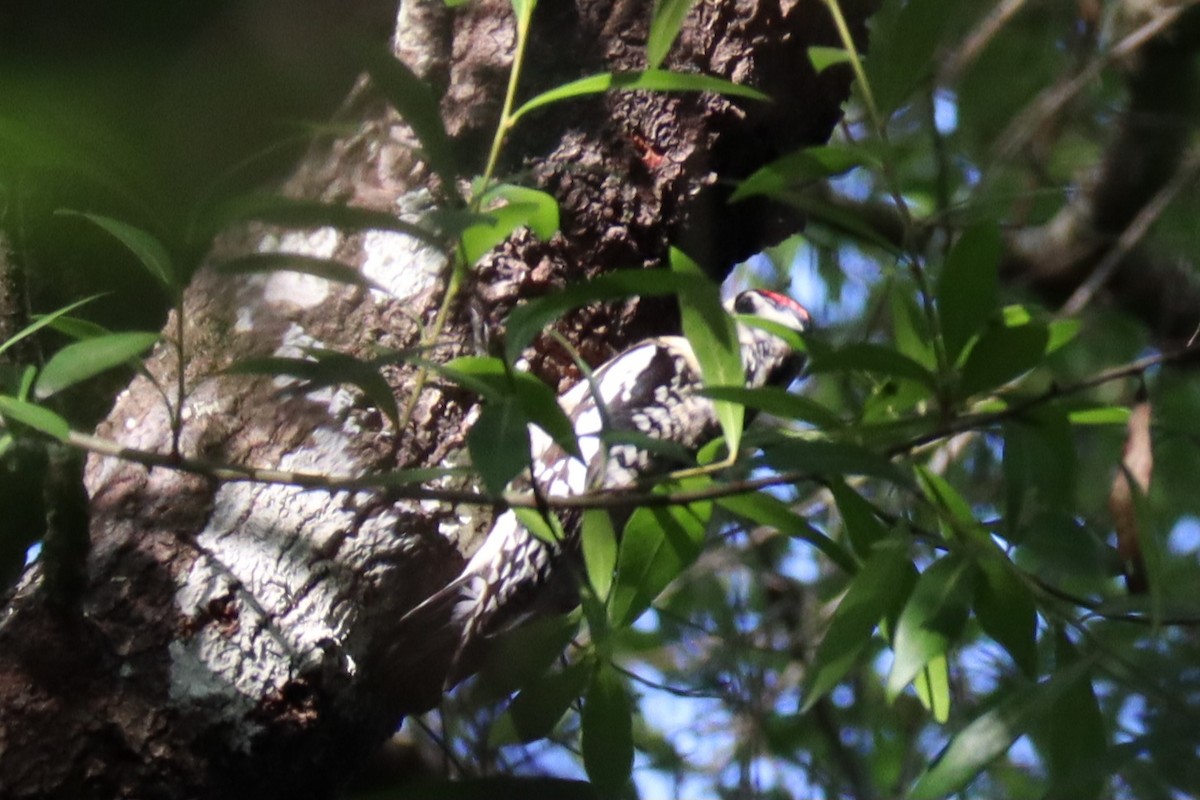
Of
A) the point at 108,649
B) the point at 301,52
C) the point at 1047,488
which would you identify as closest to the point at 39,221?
the point at 301,52

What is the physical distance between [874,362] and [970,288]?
0.09m

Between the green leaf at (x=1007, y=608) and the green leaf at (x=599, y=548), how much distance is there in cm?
31

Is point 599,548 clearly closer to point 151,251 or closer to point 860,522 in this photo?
point 860,522

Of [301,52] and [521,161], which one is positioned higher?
[301,52]

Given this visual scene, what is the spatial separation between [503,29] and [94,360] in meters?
0.84

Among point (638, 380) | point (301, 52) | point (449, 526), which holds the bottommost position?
point (449, 526)

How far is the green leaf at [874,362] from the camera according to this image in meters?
0.87

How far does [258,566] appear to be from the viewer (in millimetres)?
1188

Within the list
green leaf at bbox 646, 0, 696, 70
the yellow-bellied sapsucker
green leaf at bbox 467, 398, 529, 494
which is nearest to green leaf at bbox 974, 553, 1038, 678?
the yellow-bellied sapsucker

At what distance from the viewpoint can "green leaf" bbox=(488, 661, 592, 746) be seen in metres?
1.12

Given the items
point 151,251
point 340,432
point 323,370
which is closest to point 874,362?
point 323,370

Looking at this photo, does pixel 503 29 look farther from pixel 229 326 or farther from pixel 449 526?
pixel 449 526

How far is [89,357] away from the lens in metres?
0.85

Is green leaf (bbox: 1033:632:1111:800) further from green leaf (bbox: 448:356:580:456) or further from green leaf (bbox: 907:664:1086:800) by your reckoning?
green leaf (bbox: 448:356:580:456)
